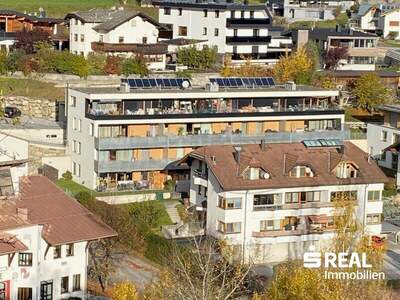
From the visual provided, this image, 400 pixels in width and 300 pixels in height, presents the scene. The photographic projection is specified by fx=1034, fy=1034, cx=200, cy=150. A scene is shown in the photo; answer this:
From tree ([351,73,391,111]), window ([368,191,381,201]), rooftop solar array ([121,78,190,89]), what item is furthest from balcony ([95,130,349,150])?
tree ([351,73,391,111])

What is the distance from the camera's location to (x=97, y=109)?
1348 inches

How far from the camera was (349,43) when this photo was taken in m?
57.2

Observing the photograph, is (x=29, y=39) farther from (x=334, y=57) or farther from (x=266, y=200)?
(x=266, y=200)

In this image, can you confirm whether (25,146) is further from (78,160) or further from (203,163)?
(203,163)

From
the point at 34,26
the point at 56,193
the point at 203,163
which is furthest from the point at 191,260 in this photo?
the point at 34,26

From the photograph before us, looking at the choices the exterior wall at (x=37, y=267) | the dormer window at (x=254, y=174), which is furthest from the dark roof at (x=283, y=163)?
the exterior wall at (x=37, y=267)

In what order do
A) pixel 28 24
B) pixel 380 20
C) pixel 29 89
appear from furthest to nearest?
pixel 380 20, pixel 28 24, pixel 29 89

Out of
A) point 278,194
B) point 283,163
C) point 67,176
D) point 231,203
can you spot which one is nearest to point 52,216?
point 231,203

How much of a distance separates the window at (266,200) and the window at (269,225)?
0.48 metres

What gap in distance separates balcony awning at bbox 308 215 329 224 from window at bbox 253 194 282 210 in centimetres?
109

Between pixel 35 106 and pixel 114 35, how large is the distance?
7.20 m

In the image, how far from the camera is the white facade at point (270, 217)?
28.2 meters

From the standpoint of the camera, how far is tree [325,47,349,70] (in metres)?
55.0

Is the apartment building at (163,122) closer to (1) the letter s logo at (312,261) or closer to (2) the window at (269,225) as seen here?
(2) the window at (269,225)
